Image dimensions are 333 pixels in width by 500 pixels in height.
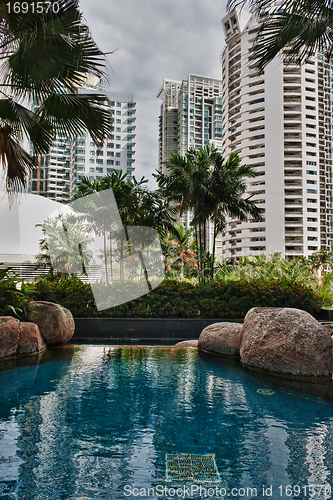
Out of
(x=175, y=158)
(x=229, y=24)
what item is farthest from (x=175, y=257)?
(x=229, y=24)

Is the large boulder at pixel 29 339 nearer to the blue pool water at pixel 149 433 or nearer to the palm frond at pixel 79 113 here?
the blue pool water at pixel 149 433

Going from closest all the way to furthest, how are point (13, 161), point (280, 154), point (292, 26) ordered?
point (292, 26) < point (13, 161) < point (280, 154)

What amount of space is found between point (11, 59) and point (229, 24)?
7891 centimetres

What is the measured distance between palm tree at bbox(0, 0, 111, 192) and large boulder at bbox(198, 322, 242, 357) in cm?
496

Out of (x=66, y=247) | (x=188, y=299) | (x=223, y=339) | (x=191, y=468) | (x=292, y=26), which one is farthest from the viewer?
(x=66, y=247)

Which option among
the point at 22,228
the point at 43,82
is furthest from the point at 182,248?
the point at 43,82

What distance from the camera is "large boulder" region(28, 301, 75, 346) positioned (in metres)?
8.35

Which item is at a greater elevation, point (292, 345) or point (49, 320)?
point (49, 320)

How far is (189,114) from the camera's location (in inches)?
4355

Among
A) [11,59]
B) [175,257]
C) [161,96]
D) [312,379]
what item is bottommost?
[312,379]

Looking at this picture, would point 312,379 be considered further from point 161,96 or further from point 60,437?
point 161,96

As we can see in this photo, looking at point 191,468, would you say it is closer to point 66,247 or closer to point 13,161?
point 13,161

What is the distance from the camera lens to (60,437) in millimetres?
3488

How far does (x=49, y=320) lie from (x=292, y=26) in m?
7.31
